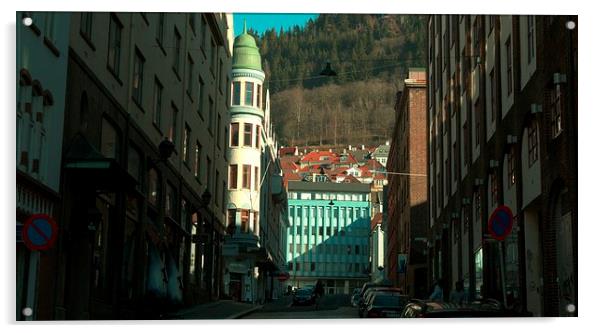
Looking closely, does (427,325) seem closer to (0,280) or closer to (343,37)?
(343,37)

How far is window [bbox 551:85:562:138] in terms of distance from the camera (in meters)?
17.4

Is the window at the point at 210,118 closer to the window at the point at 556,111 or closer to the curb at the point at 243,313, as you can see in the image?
the curb at the point at 243,313

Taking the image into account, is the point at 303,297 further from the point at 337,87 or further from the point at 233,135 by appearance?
the point at 337,87

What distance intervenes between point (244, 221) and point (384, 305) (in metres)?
3.32

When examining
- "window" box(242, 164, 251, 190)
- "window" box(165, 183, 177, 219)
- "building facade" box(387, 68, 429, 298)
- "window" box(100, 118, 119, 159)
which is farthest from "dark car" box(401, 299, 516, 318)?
"window" box(100, 118, 119, 159)

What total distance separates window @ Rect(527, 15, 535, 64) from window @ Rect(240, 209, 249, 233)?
6.78 meters

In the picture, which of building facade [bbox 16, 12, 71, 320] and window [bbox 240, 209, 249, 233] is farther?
window [bbox 240, 209, 249, 233]

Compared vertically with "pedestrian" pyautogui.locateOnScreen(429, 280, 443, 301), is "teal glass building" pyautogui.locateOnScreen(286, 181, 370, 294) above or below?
above

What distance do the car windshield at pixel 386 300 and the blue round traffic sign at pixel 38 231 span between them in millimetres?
6804

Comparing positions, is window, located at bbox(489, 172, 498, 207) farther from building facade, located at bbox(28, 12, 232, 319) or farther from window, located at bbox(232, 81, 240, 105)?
building facade, located at bbox(28, 12, 232, 319)

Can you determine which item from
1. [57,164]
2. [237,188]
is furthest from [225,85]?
[57,164]

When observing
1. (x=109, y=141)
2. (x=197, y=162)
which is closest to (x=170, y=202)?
(x=197, y=162)

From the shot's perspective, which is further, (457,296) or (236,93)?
(236,93)

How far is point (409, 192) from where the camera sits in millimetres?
20594
